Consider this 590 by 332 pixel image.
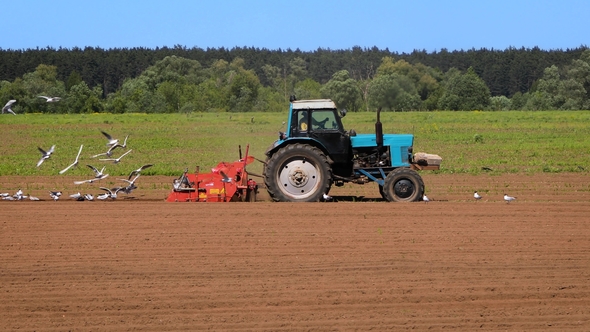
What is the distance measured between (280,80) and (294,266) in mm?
114011

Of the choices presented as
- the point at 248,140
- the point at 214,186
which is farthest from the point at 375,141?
the point at 248,140

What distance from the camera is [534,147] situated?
31781mm

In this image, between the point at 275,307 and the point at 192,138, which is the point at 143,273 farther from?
the point at 192,138

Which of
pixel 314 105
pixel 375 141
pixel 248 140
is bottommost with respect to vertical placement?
pixel 248 140

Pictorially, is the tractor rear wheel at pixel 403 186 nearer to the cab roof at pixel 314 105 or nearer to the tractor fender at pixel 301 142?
the tractor fender at pixel 301 142

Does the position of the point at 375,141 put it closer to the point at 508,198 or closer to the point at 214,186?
the point at 508,198

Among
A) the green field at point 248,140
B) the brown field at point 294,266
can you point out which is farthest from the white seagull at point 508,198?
the green field at point 248,140

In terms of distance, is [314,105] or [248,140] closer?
[314,105]

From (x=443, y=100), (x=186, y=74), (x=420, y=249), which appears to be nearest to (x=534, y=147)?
(x=420, y=249)

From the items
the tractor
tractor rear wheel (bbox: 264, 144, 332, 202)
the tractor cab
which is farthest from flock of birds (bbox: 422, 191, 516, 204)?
tractor rear wheel (bbox: 264, 144, 332, 202)

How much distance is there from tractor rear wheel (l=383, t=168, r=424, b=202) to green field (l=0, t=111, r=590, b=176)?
18.1ft

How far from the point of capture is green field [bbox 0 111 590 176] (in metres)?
26.1

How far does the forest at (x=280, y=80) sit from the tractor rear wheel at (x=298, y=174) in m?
3.30

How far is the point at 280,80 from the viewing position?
124 m
